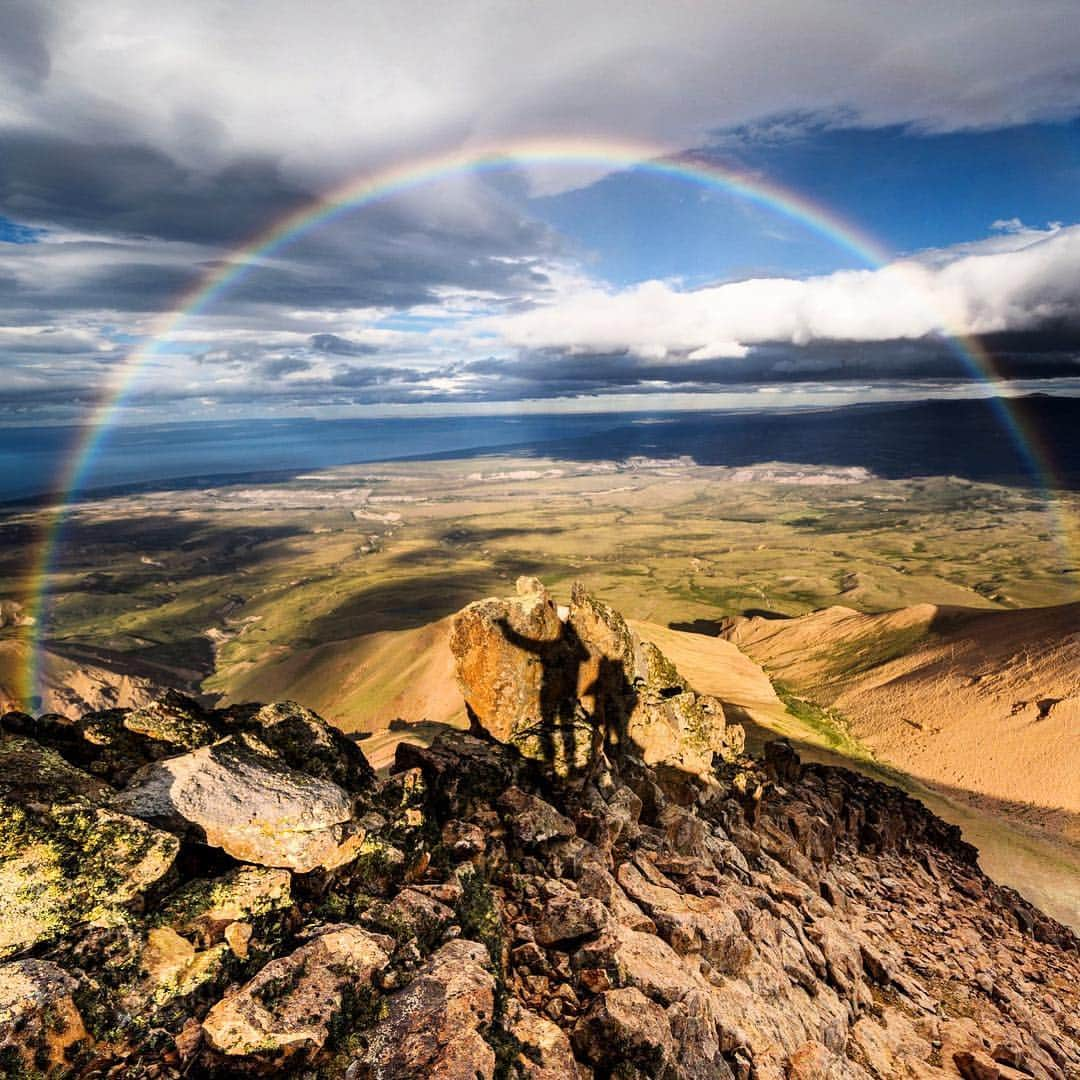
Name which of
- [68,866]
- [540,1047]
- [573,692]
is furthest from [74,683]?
[540,1047]

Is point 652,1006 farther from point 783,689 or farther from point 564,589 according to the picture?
point 564,589

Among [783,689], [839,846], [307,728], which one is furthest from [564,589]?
[307,728]

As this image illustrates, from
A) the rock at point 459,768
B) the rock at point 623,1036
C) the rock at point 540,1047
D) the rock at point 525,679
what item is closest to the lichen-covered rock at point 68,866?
the rock at point 540,1047

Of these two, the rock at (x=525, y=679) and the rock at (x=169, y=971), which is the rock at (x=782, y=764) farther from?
the rock at (x=169, y=971)

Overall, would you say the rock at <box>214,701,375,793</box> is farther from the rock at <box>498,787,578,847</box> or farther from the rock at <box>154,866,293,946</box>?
the rock at <box>154,866,293,946</box>

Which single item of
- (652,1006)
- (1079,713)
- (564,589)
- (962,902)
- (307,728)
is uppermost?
(307,728)

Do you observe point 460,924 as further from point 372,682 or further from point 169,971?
point 372,682
